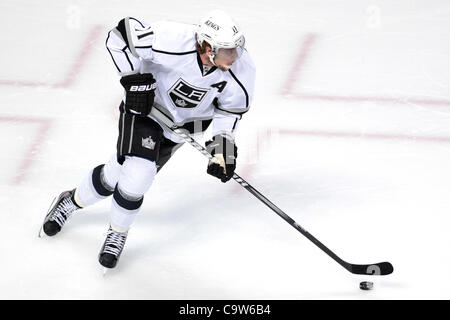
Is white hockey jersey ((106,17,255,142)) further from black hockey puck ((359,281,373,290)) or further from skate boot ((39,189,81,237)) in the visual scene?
black hockey puck ((359,281,373,290))

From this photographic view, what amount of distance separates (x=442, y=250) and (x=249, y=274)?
0.86 meters

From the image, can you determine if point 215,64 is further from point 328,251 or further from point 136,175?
point 328,251

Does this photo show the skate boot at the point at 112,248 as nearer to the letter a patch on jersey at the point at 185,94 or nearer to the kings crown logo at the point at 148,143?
the kings crown logo at the point at 148,143

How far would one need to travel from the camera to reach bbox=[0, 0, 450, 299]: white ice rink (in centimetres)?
453

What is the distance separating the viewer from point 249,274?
4.55 meters

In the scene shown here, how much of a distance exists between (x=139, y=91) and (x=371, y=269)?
1.21 metres

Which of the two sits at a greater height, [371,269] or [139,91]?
[139,91]

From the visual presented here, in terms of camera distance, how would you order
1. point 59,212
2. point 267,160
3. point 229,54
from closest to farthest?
point 229,54 → point 59,212 → point 267,160

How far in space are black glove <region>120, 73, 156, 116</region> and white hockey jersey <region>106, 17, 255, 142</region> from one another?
1.8 inches

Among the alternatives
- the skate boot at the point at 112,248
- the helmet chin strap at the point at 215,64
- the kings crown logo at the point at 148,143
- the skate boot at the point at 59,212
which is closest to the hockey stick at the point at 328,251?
the kings crown logo at the point at 148,143

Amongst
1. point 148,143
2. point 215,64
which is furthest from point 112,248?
point 215,64

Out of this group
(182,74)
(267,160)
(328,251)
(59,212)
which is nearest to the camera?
(182,74)

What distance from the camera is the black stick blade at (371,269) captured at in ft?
14.6

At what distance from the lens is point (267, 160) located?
18.1 ft
